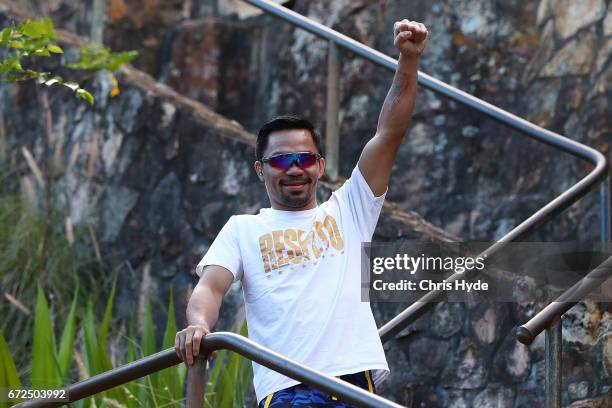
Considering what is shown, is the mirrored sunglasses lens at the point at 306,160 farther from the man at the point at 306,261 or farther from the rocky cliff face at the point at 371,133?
the rocky cliff face at the point at 371,133

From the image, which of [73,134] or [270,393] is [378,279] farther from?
[73,134]

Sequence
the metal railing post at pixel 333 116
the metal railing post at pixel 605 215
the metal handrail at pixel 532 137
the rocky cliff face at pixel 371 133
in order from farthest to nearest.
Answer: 1. the rocky cliff face at pixel 371 133
2. the metal railing post at pixel 333 116
3. the metal railing post at pixel 605 215
4. the metal handrail at pixel 532 137

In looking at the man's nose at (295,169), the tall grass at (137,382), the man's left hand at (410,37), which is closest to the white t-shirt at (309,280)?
the man's nose at (295,169)

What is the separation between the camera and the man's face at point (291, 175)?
3445 mm

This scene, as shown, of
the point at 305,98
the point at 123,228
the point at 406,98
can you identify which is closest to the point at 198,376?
the point at 406,98

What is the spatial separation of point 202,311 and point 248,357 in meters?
0.29

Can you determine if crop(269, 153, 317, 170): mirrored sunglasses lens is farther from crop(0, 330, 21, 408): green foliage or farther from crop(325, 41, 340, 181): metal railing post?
crop(325, 41, 340, 181): metal railing post

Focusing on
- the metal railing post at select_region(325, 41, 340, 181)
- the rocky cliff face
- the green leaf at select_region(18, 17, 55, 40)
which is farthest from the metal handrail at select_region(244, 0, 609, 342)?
the green leaf at select_region(18, 17, 55, 40)

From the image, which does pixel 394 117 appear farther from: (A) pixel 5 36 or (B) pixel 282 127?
(A) pixel 5 36

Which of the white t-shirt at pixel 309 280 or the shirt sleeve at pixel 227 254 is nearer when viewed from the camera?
the white t-shirt at pixel 309 280

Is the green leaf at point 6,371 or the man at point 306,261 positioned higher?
the man at point 306,261

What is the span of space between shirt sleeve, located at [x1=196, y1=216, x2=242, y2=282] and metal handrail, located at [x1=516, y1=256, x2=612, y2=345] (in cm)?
79

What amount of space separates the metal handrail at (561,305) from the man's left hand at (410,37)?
0.80 m

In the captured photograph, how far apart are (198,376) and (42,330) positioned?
1.43m
